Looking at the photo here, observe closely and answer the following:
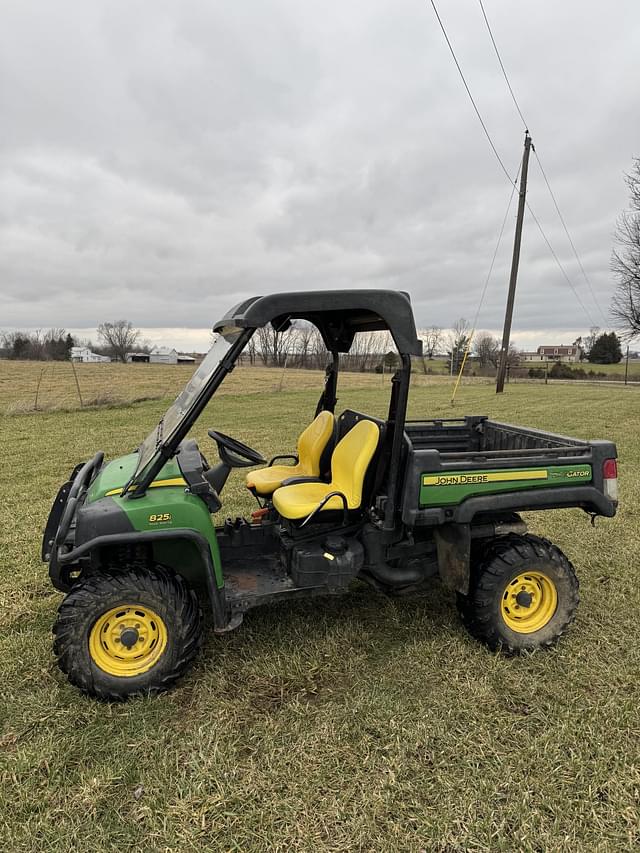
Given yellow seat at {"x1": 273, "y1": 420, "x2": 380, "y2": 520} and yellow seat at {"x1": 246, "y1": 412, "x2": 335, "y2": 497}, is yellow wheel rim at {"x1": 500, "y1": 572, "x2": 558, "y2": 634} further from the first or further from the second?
yellow seat at {"x1": 246, "y1": 412, "x2": 335, "y2": 497}

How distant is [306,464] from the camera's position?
3.86 m

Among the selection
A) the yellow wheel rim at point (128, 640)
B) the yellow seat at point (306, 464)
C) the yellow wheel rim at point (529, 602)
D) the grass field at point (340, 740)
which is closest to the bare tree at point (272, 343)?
the yellow seat at point (306, 464)

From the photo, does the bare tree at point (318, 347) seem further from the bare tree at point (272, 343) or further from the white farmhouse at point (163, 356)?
the white farmhouse at point (163, 356)

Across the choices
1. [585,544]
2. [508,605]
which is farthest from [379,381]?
[508,605]

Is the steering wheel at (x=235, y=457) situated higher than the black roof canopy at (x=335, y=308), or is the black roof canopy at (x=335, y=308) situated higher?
the black roof canopy at (x=335, y=308)

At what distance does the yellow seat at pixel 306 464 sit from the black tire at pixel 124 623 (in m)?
1.05

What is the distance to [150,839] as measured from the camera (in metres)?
1.86

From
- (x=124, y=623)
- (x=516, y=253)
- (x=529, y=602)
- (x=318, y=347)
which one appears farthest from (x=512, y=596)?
(x=516, y=253)

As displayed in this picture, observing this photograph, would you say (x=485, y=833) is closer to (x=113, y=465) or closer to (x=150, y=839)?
(x=150, y=839)

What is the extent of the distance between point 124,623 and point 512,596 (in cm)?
203

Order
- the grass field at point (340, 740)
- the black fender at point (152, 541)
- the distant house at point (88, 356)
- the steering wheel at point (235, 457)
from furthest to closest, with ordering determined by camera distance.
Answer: the distant house at point (88, 356), the steering wheel at point (235, 457), the black fender at point (152, 541), the grass field at point (340, 740)

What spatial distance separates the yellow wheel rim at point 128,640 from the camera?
2482mm

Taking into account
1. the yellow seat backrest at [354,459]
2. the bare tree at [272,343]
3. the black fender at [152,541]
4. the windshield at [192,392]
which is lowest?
the black fender at [152,541]

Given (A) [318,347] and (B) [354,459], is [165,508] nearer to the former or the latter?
(B) [354,459]
